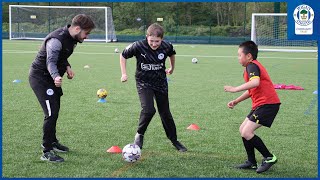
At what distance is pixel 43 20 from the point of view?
40781 millimetres

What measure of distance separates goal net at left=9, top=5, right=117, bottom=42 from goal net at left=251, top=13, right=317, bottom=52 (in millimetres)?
13060

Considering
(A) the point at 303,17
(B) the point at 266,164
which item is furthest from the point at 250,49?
(A) the point at 303,17

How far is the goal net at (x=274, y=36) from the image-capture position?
3117cm

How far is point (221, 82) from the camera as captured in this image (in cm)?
1466

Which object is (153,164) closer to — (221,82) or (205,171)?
(205,171)

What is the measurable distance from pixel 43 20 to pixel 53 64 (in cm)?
3631

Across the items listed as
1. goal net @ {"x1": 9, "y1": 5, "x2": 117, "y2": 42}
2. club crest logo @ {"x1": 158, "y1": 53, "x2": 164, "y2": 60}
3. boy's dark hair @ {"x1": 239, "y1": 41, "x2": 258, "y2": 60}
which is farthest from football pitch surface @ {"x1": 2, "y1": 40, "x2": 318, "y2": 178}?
goal net @ {"x1": 9, "y1": 5, "x2": 117, "y2": 42}

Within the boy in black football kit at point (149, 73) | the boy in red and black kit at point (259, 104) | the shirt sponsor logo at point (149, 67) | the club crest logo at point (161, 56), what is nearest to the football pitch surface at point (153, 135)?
the boy in red and black kit at point (259, 104)

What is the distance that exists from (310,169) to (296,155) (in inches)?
24.9

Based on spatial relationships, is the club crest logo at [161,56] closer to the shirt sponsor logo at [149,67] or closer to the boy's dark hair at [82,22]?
the shirt sponsor logo at [149,67]

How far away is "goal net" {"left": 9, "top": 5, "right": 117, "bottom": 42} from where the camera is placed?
40.2 meters

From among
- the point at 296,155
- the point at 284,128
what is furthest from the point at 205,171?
the point at 284,128

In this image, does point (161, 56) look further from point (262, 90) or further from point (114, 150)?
point (262, 90)

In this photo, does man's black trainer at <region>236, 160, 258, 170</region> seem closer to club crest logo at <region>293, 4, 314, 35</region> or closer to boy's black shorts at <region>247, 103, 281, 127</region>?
boy's black shorts at <region>247, 103, 281, 127</region>
